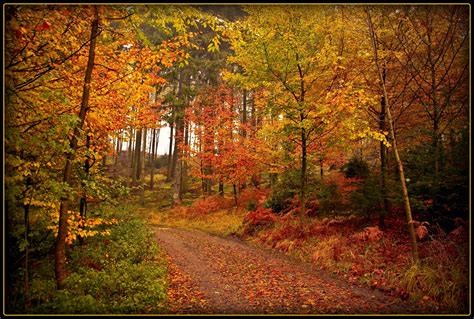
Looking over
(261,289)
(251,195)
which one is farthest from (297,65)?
(251,195)

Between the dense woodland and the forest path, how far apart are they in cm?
68

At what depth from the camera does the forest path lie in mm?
5562

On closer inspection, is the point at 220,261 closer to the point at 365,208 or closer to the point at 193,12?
the point at 365,208

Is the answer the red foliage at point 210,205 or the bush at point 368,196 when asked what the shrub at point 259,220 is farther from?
the red foliage at point 210,205

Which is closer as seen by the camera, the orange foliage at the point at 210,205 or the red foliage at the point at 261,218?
the red foliage at the point at 261,218

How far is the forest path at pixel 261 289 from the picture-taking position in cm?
556

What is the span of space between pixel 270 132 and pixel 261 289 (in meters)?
6.47

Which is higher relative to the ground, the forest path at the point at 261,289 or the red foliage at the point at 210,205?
the red foliage at the point at 210,205

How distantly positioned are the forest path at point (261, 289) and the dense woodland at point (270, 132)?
679mm

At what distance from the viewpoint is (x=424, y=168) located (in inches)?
Result: 325

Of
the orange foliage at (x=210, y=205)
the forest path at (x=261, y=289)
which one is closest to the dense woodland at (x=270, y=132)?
the forest path at (x=261, y=289)

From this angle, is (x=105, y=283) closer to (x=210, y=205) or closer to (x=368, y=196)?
(x=368, y=196)

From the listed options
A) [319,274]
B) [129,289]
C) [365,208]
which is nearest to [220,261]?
[319,274]

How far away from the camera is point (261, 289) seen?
Answer: 6.61m
